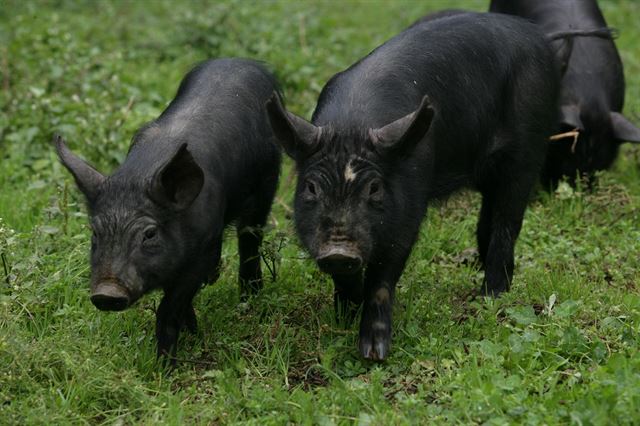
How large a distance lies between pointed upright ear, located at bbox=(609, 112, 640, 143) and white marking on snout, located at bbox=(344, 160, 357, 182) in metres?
3.77

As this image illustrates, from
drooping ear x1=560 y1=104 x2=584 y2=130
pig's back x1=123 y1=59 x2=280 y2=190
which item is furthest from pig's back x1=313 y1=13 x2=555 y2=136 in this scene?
drooping ear x1=560 y1=104 x2=584 y2=130

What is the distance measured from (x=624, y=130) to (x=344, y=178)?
389 cm

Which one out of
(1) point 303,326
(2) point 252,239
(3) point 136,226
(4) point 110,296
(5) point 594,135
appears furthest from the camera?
(5) point 594,135

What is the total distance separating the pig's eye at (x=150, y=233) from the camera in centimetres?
513

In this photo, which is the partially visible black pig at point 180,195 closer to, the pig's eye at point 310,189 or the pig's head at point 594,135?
the pig's eye at point 310,189

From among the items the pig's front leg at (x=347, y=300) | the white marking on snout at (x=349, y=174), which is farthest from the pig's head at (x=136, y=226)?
the pig's front leg at (x=347, y=300)

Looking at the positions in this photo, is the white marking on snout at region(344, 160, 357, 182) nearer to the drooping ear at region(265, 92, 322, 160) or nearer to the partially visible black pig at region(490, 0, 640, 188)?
the drooping ear at region(265, 92, 322, 160)

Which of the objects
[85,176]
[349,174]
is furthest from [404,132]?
[85,176]

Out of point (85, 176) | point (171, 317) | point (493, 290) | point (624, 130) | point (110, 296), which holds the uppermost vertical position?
point (85, 176)

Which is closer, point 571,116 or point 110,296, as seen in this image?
point 110,296

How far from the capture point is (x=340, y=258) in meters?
4.95

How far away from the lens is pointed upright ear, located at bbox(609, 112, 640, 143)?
8195 millimetres

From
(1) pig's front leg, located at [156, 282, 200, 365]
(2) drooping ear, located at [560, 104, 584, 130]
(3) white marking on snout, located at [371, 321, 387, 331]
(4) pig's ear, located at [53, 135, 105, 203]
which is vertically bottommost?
(2) drooping ear, located at [560, 104, 584, 130]

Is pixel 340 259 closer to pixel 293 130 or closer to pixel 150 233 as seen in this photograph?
pixel 293 130
